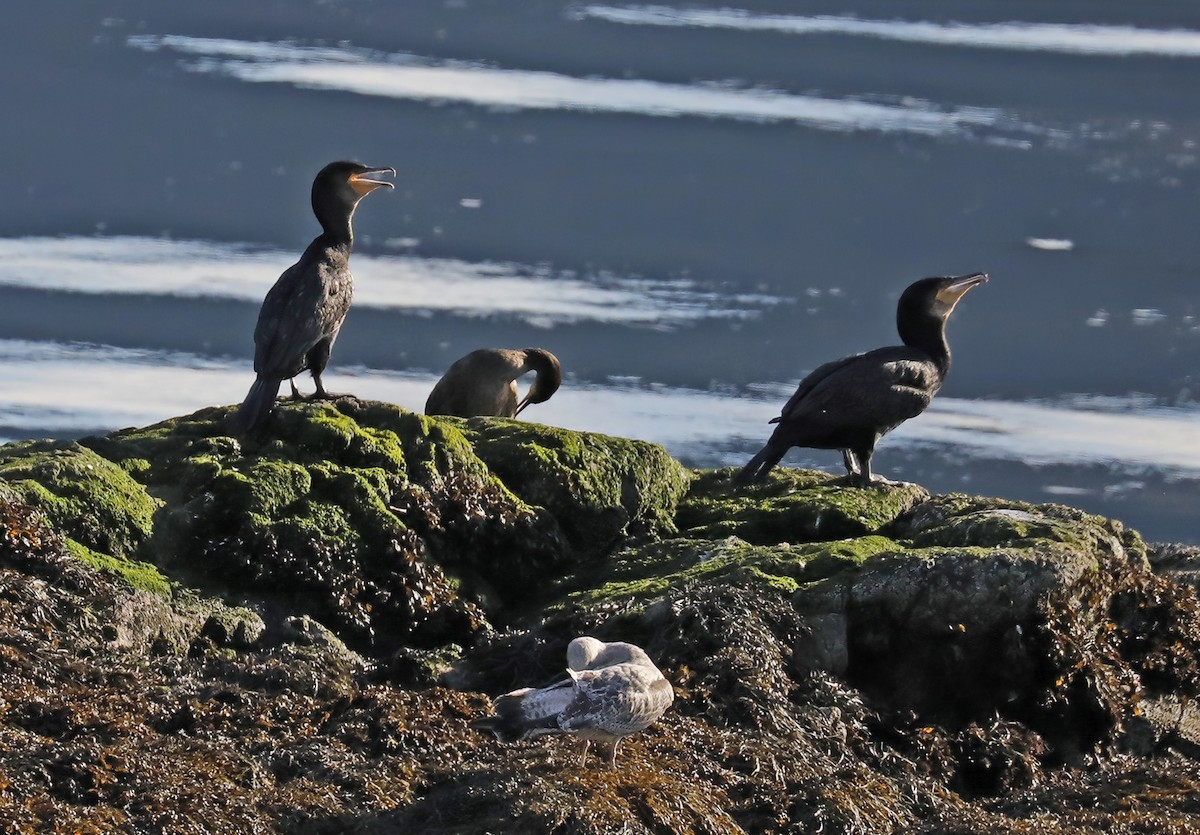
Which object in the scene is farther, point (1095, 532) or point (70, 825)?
point (1095, 532)

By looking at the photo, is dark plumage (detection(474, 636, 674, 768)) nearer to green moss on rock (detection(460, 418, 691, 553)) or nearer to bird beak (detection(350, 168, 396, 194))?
green moss on rock (detection(460, 418, 691, 553))

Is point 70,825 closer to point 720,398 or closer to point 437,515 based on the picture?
point 437,515

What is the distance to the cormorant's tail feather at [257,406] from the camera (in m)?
9.34

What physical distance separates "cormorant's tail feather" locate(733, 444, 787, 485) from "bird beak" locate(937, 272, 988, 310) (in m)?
1.82

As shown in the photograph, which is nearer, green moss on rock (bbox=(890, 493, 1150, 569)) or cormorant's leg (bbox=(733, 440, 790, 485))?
green moss on rock (bbox=(890, 493, 1150, 569))

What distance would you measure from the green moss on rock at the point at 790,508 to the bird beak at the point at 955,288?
1.64 m

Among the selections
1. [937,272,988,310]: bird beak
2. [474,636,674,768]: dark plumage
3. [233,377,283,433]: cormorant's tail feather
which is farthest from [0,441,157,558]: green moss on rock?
[937,272,988,310]: bird beak

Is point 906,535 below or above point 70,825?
above

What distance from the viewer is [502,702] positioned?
645cm

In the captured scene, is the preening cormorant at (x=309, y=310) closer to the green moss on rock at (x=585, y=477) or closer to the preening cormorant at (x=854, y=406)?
the green moss on rock at (x=585, y=477)

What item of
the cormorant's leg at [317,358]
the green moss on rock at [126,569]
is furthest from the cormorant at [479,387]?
the green moss on rock at [126,569]

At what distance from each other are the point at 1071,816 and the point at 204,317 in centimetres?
2008

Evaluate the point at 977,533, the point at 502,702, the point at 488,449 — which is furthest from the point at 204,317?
the point at 502,702

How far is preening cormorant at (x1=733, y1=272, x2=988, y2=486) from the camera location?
10.4 metres
